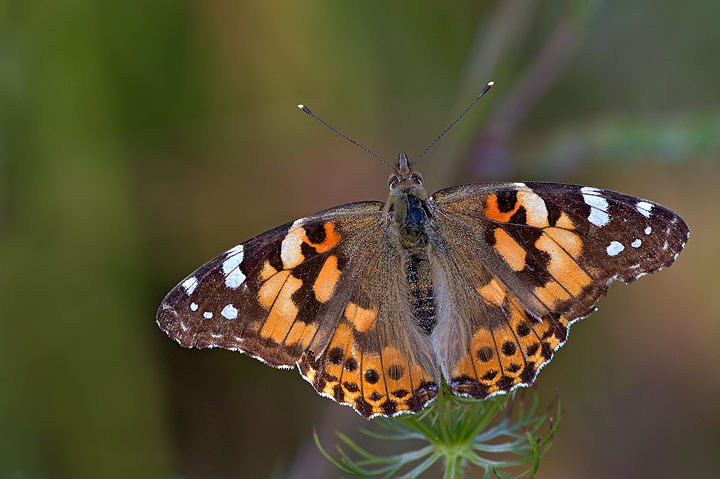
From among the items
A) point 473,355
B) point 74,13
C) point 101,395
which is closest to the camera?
point 473,355

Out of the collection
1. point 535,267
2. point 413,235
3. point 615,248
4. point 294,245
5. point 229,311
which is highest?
point 615,248

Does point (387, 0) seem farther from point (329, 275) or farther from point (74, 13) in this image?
point (329, 275)

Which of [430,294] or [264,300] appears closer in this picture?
[264,300]

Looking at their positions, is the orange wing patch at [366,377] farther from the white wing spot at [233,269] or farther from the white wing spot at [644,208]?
the white wing spot at [644,208]

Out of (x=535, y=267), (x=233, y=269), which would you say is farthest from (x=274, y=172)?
(x=535, y=267)

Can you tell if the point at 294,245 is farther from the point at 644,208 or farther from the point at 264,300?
the point at 644,208

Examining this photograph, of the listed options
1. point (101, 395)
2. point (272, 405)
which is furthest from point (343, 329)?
point (101, 395)
